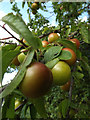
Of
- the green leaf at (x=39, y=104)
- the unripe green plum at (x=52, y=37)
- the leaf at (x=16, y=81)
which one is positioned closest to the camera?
the leaf at (x=16, y=81)

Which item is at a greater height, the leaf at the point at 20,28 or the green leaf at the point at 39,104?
the leaf at the point at 20,28

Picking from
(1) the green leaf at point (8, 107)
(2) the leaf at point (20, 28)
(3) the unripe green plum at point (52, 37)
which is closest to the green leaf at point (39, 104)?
(1) the green leaf at point (8, 107)

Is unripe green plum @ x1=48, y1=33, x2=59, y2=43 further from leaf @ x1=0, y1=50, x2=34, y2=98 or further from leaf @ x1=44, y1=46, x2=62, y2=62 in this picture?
leaf @ x1=0, y1=50, x2=34, y2=98

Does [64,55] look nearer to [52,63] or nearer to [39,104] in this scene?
[52,63]

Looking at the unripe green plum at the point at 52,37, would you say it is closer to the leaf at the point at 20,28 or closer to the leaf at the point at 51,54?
the leaf at the point at 51,54

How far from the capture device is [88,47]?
2.69 m

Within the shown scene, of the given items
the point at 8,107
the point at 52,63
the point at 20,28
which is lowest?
the point at 8,107

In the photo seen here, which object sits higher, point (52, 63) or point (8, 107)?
point (52, 63)

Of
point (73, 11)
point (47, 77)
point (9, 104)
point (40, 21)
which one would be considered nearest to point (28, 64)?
point (47, 77)

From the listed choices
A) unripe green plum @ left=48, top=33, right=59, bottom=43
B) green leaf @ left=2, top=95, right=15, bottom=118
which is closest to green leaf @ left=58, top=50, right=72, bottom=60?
green leaf @ left=2, top=95, right=15, bottom=118

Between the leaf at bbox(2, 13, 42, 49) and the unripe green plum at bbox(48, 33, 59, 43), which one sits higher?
the leaf at bbox(2, 13, 42, 49)

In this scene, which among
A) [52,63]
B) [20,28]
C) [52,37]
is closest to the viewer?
[20,28]

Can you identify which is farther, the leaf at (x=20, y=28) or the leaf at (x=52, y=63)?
the leaf at (x=52, y=63)

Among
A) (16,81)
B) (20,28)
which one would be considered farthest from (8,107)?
(20,28)
